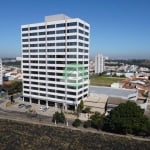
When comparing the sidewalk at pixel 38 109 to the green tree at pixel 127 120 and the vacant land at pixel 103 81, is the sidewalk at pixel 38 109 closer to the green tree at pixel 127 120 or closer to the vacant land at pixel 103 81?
the green tree at pixel 127 120

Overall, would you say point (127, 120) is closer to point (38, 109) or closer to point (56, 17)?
point (38, 109)

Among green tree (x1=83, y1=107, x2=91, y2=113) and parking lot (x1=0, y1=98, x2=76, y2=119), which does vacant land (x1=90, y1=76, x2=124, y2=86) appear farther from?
green tree (x1=83, y1=107, x2=91, y2=113)

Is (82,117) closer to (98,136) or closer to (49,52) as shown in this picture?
(98,136)

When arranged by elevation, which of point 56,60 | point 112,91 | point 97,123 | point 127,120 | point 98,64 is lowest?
point 97,123

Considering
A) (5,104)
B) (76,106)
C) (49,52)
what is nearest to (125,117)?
(76,106)

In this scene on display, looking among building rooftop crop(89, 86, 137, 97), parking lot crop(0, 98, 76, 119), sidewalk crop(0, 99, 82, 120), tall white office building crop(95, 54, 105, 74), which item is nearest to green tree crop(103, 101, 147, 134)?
sidewalk crop(0, 99, 82, 120)

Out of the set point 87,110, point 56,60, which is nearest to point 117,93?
point 87,110
